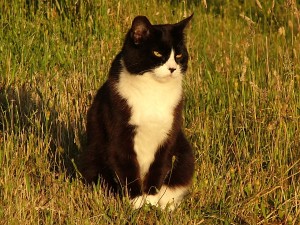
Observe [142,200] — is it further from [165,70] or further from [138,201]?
[165,70]

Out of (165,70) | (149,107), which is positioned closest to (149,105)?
(149,107)

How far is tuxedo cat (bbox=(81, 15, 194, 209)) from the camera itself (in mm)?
4207

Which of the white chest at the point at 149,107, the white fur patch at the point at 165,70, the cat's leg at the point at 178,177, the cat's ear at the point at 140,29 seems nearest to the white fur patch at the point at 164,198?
the cat's leg at the point at 178,177

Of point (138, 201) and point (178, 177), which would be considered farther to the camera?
point (178, 177)

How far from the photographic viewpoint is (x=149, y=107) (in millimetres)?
4215

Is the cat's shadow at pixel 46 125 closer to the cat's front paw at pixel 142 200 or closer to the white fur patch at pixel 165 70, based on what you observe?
the cat's front paw at pixel 142 200

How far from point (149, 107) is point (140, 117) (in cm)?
8

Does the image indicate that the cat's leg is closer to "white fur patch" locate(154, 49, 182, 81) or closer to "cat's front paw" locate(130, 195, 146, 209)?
"cat's front paw" locate(130, 195, 146, 209)

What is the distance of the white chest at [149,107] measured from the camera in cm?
420

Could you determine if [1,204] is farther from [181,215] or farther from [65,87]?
[65,87]

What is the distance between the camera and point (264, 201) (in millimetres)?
4273

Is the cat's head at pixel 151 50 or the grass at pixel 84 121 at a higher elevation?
the cat's head at pixel 151 50

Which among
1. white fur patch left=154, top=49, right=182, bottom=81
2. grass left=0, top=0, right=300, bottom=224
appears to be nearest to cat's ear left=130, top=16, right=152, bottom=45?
white fur patch left=154, top=49, right=182, bottom=81

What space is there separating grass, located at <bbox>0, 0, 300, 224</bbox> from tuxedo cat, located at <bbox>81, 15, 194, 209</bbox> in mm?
177
